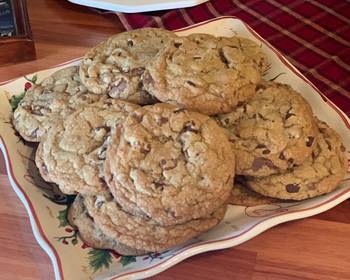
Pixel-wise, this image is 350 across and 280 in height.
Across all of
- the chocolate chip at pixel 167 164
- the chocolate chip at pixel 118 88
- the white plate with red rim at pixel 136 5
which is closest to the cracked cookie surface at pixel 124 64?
the chocolate chip at pixel 118 88

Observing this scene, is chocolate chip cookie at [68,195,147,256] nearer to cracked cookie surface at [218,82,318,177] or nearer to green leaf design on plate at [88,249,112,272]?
green leaf design on plate at [88,249,112,272]

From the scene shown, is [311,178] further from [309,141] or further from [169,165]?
[169,165]

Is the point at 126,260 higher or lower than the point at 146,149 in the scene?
lower

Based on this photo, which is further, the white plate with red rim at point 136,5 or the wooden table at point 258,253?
the white plate with red rim at point 136,5

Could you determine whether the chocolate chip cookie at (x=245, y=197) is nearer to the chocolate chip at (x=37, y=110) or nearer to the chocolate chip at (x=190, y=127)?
the chocolate chip at (x=190, y=127)

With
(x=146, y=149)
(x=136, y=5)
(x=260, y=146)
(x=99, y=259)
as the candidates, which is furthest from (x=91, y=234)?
(x=136, y=5)

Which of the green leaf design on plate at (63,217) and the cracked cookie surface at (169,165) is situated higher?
the cracked cookie surface at (169,165)

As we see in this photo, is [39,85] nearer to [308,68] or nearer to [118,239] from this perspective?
[118,239]
